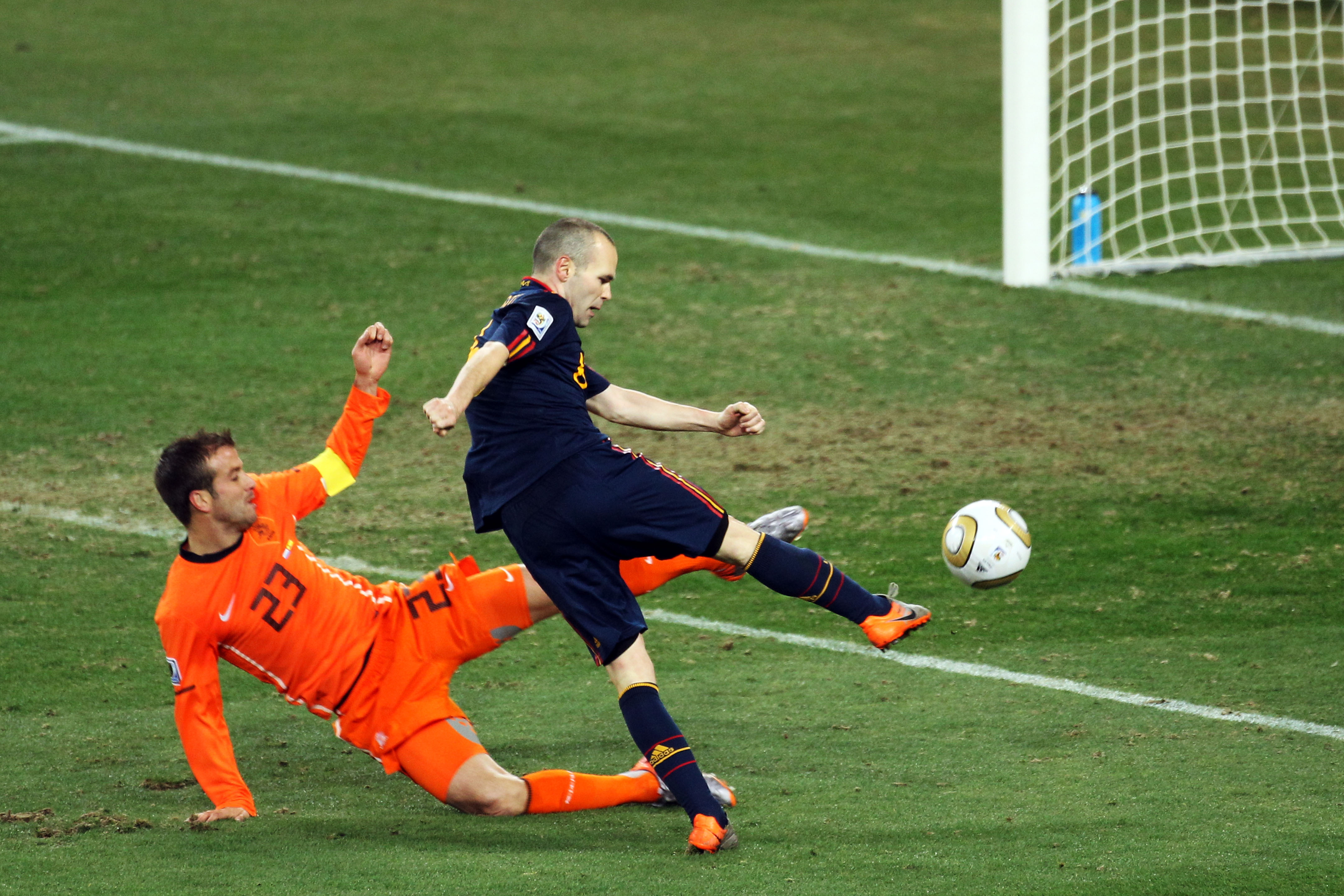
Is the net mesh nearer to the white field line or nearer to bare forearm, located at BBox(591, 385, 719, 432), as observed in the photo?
the white field line

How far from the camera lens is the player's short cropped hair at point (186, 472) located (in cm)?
446

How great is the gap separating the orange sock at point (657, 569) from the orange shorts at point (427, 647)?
0.37 metres

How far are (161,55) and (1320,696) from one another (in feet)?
47.0

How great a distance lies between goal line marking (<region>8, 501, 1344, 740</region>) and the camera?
16.7ft

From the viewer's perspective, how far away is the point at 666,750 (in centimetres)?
426

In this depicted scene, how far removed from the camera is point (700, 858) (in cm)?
416

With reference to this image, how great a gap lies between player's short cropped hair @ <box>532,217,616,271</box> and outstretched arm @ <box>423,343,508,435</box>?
36cm

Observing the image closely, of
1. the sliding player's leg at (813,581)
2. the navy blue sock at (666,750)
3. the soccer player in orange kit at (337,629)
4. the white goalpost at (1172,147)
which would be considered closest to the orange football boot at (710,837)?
the navy blue sock at (666,750)

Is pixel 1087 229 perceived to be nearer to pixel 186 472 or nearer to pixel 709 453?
pixel 709 453

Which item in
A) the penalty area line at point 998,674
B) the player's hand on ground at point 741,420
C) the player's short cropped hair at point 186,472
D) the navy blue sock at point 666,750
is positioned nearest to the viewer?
the navy blue sock at point 666,750

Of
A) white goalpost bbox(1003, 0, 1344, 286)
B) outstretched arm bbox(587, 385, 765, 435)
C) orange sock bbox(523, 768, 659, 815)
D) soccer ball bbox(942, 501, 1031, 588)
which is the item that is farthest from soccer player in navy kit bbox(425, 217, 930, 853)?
white goalpost bbox(1003, 0, 1344, 286)

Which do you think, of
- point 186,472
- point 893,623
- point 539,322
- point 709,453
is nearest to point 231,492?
point 186,472

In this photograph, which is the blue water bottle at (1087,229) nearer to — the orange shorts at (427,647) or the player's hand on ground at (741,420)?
the player's hand on ground at (741,420)

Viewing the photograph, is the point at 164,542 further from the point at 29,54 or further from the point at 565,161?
the point at 29,54
